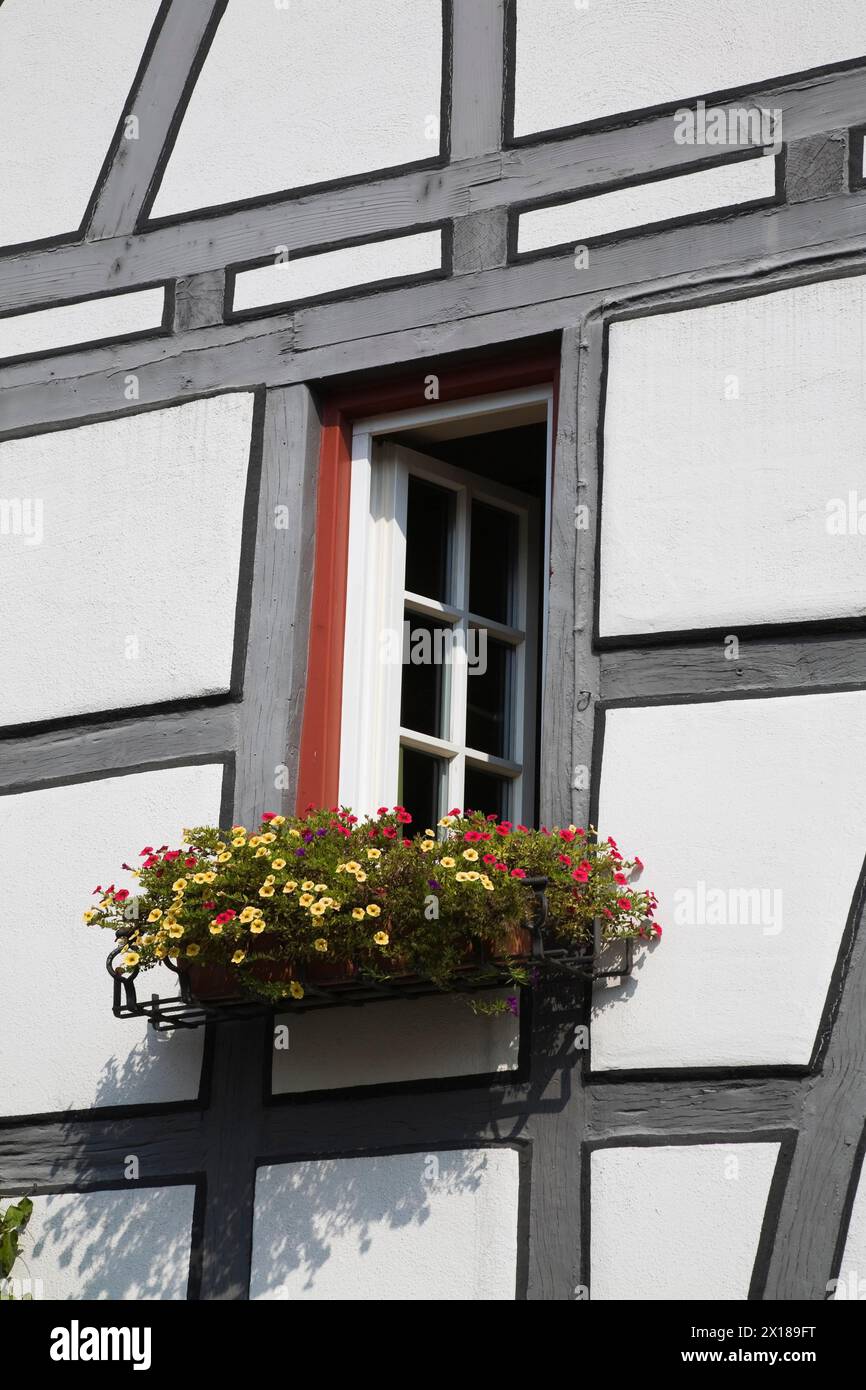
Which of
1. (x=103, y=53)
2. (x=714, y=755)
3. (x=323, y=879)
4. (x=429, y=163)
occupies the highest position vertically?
(x=103, y=53)

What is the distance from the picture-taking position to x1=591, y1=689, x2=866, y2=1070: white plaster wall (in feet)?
16.3

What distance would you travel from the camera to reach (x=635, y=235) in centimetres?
582

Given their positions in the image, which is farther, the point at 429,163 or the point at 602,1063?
the point at 429,163

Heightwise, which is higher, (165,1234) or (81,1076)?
(81,1076)

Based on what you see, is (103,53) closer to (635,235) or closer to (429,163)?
(429,163)

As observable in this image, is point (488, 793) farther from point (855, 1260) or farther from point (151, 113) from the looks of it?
point (151, 113)

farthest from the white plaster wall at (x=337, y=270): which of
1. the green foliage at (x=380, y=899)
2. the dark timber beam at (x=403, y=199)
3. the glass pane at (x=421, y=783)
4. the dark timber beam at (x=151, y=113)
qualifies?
the green foliage at (x=380, y=899)

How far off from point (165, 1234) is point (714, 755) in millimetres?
1825

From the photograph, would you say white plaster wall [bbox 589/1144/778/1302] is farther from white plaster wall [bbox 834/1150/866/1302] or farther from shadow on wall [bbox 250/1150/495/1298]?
shadow on wall [bbox 250/1150/495/1298]

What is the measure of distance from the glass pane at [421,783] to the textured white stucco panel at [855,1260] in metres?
1.72

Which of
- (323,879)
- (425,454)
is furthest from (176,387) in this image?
(323,879)

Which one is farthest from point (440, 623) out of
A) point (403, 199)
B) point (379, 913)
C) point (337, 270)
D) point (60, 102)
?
point (60, 102)

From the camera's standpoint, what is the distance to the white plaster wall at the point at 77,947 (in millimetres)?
5590
